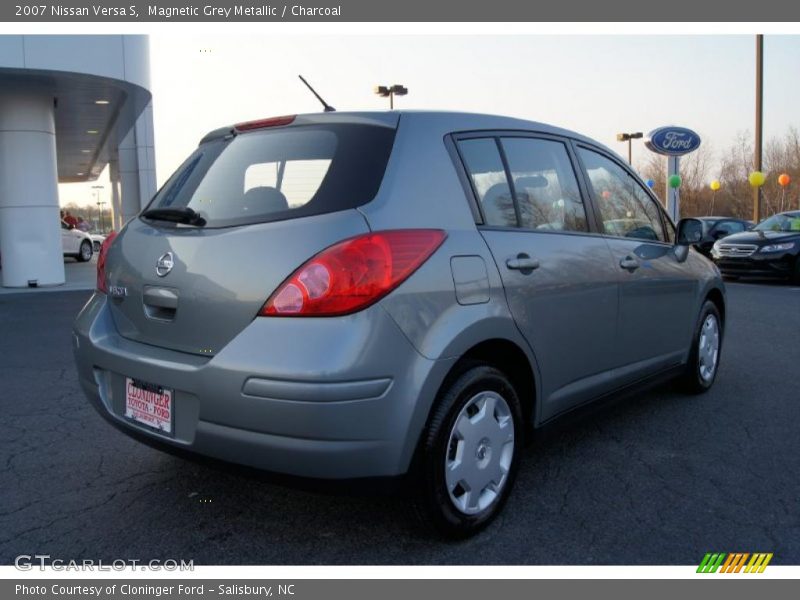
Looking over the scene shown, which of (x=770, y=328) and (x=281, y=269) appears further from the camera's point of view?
(x=770, y=328)

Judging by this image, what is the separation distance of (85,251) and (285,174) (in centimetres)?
2395

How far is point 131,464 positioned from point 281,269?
6.13 ft

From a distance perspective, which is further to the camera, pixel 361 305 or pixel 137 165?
pixel 137 165

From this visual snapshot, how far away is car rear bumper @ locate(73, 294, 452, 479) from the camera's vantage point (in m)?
2.38

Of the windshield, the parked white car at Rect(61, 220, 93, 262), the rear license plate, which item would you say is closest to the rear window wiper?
the rear license plate

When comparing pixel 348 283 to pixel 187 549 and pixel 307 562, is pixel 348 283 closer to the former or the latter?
pixel 307 562

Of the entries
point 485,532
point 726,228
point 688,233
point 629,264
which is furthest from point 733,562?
point 726,228

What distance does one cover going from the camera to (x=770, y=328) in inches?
327

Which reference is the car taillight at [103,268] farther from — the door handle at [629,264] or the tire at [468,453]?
the door handle at [629,264]

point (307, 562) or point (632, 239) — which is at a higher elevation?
point (632, 239)

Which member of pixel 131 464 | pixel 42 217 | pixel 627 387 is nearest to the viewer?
pixel 131 464

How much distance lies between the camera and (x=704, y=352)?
5.16 m

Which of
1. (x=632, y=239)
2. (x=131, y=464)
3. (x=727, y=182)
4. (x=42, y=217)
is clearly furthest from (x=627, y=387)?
(x=727, y=182)

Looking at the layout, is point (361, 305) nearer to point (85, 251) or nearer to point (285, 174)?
point (285, 174)
